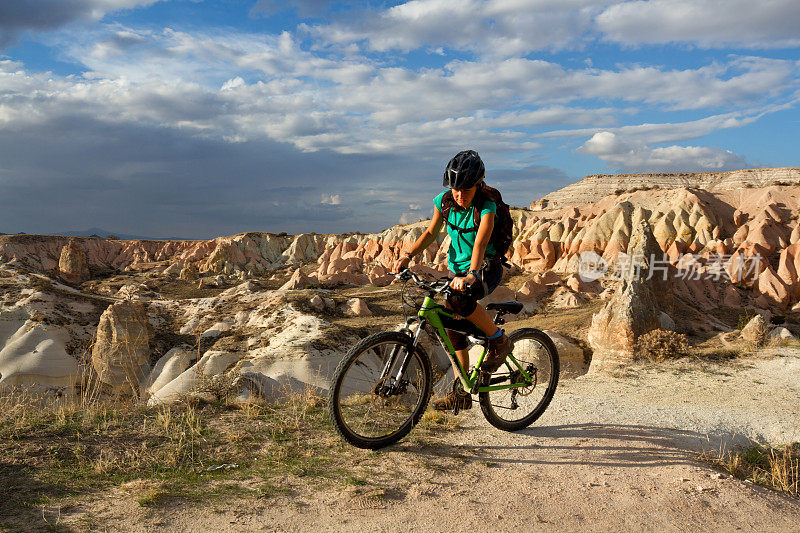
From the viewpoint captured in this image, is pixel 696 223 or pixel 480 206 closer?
pixel 480 206

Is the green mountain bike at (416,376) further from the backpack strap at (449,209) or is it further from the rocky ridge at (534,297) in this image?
the rocky ridge at (534,297)

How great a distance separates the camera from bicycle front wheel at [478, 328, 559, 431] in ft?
16.2

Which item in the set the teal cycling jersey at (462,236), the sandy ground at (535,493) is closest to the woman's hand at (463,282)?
the teal cycling jersey at (462,236)

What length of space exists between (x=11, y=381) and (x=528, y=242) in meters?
36.6

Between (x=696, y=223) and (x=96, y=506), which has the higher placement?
(x=696, y=223)

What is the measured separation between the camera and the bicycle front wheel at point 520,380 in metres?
4.93

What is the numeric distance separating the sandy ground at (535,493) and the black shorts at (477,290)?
136 centimetres

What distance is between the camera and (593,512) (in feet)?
11.6

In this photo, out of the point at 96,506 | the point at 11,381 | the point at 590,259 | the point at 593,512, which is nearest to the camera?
the point at 96,506

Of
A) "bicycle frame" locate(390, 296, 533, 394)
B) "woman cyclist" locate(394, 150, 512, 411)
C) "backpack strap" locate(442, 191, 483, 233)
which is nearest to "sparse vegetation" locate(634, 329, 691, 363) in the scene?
"bicycle frame" locate(390, 296, 533, 394)

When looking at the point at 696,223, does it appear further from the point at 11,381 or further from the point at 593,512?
the point at 11,381

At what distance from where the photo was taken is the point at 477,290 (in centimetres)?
405

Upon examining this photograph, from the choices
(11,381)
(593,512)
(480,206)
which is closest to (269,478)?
(593,512)

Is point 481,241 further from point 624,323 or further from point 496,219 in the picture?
point 624,323
